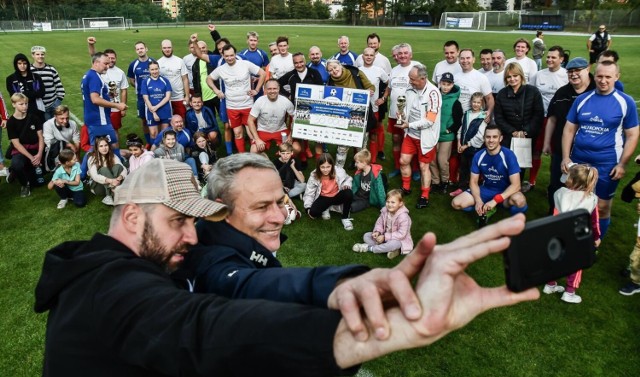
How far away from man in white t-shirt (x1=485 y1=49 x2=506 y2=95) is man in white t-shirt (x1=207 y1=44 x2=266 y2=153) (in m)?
4.56

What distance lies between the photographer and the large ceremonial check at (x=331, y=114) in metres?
8.14

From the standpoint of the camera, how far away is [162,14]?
77312 millimetres

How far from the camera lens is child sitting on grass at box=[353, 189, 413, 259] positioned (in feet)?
19.9

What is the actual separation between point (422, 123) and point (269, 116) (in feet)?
9.88

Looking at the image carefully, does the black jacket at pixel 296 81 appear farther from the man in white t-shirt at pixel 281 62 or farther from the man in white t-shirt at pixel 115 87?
the man in white t-shirt at pixel 115 87

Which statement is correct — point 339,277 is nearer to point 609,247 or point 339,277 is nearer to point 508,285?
point 508,285

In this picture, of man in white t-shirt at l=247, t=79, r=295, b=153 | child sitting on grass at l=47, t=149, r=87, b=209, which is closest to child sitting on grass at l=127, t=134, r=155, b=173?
child sitting on grass at l=47, t=149, r=87, b=209

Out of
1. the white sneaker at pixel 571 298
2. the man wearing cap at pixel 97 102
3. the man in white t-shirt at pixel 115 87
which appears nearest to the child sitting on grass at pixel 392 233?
the white sneaker at pixel 571 298

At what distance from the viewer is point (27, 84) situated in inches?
356

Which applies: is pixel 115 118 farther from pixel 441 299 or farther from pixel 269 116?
pixel 441 299

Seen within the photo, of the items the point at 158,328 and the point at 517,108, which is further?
the point at 517,108

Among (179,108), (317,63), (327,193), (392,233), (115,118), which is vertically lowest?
(392,233)

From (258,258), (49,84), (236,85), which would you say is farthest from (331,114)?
(258,258)

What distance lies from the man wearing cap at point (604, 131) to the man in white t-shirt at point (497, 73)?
2459 mm
